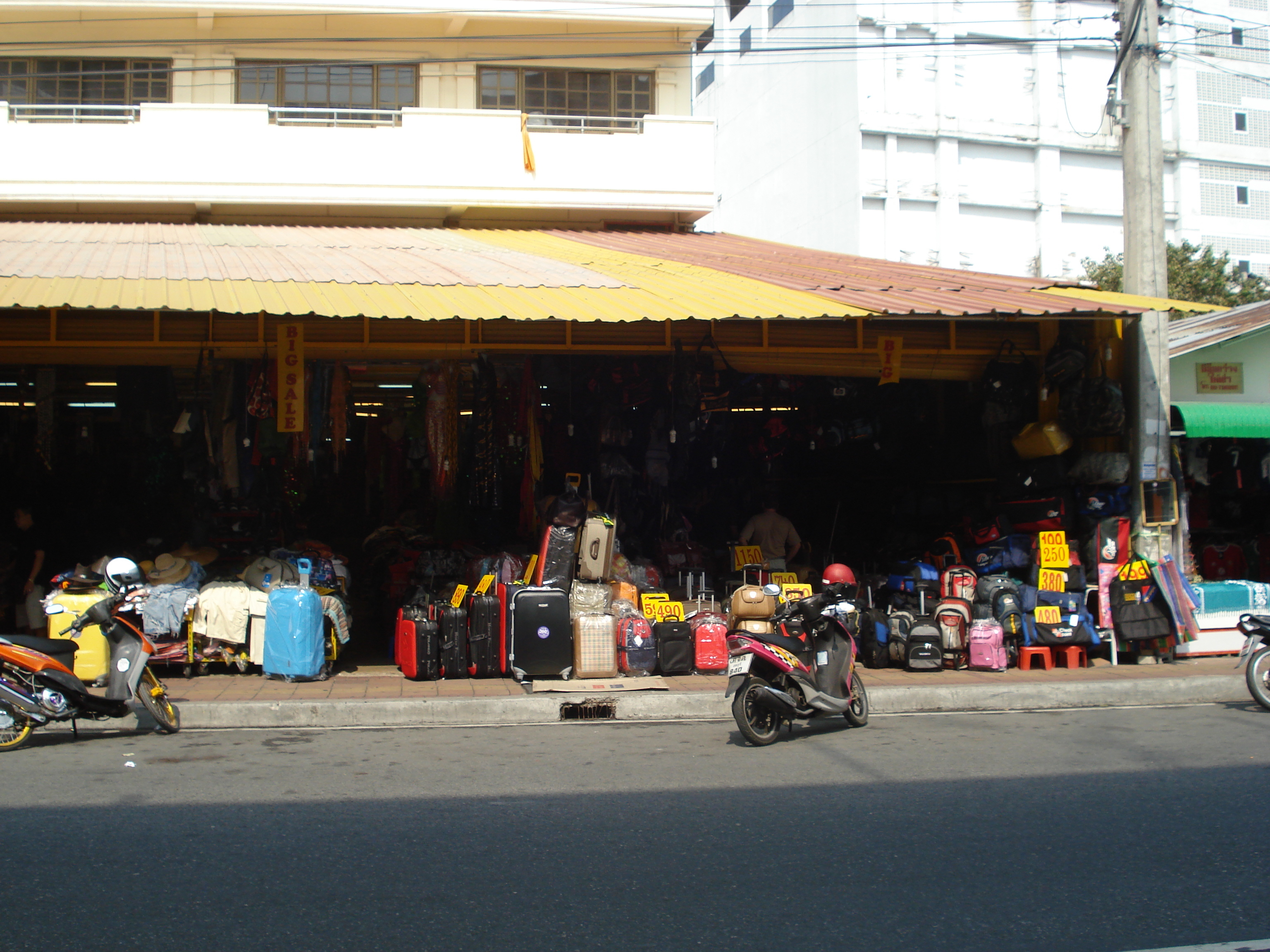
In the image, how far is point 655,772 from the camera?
725 cm

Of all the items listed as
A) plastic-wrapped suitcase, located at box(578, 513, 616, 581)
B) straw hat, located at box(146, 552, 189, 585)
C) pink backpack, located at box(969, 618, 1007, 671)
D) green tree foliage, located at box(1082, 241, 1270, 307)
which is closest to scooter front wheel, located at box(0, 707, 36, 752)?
straw hat, located at box(146, 552, 189, 585)

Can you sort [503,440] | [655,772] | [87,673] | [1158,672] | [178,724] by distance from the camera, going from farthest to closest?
1. [503,440]
2. [1158,672]
3. [87,673]
4. [178,724]
5. [655,772]

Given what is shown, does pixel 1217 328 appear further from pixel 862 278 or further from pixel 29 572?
pixel 29 572

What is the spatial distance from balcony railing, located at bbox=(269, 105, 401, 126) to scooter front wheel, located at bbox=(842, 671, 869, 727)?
37.6ft

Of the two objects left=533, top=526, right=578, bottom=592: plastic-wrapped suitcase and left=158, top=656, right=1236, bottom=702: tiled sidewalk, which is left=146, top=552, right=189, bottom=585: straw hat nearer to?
left=158, top=656, right=1236, bottom=702: tiled sidewalk

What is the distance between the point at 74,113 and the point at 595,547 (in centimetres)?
1132

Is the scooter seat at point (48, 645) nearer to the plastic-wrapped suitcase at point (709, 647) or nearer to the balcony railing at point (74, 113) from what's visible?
the plastic-wrapped suitcase at point (709, 647)

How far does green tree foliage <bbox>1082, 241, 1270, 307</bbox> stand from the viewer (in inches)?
1244

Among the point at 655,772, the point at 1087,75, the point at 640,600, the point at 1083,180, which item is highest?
the point at 1087,75

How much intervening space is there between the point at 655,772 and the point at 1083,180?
42555 millimetres

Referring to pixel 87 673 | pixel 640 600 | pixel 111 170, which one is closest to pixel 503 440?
pixel 640 600

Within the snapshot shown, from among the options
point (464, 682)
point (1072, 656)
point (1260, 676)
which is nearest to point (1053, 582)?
point (1072, 656)

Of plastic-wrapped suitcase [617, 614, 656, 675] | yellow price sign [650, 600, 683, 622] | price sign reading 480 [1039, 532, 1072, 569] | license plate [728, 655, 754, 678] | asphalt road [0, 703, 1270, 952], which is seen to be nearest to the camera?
asphalt road [0, 703, 1270, 952]

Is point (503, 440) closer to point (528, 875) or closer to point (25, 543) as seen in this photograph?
point (25, 543)
